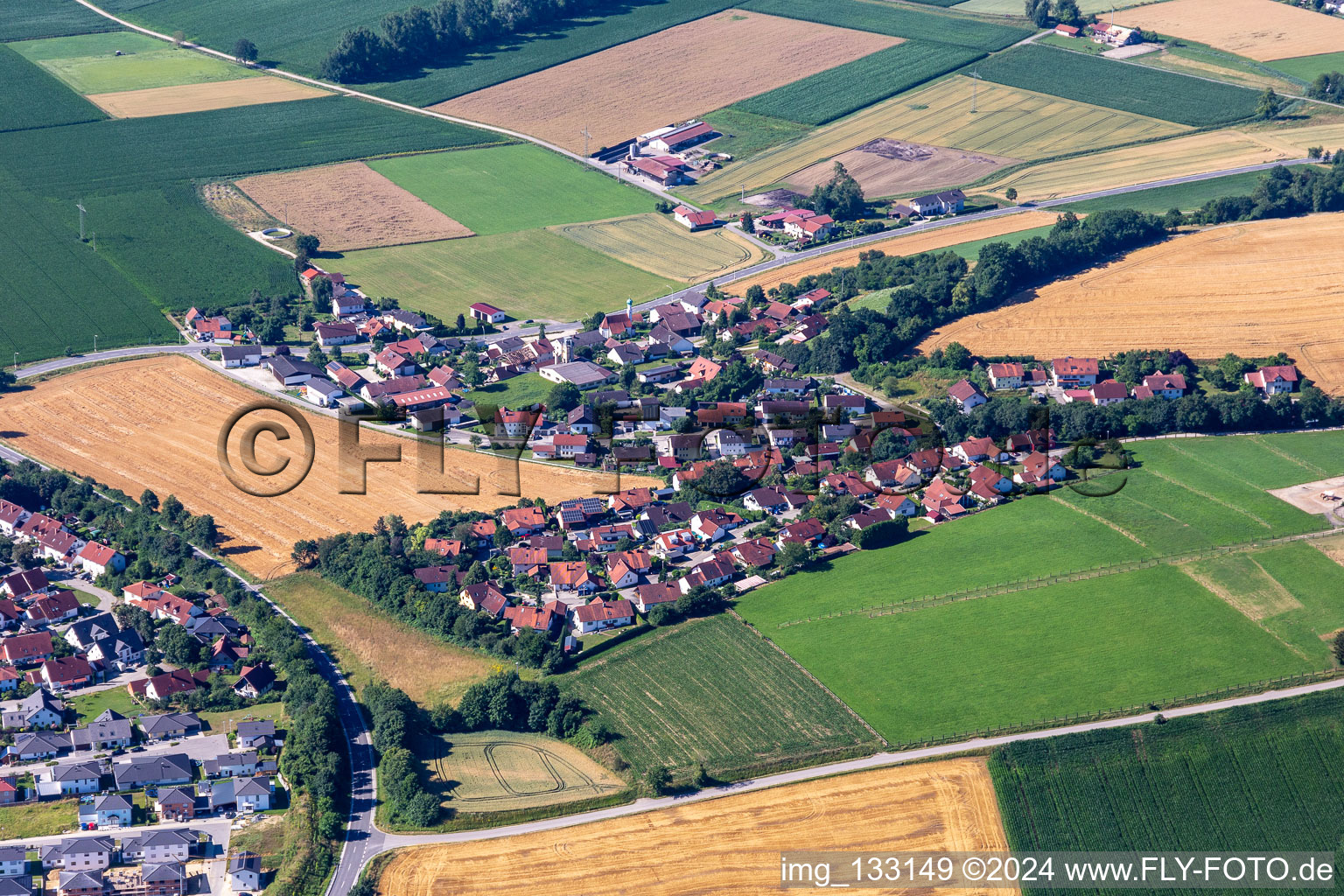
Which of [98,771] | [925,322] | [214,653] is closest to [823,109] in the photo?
[925,322]

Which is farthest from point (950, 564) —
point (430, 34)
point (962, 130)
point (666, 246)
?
point (430, 34)

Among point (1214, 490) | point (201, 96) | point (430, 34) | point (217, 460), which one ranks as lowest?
point (217, 460)

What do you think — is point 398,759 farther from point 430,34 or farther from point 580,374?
point 430,34

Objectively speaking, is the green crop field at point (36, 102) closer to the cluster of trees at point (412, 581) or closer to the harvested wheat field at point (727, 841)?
the cluster of trees at point (412, 581)

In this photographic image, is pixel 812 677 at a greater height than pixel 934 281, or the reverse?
pixel 934 281

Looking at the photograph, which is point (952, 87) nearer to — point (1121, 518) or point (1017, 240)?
point (1017, 240)

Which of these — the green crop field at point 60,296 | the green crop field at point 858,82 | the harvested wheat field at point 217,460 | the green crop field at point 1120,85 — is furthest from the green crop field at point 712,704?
the green crop field at point 1120,85
